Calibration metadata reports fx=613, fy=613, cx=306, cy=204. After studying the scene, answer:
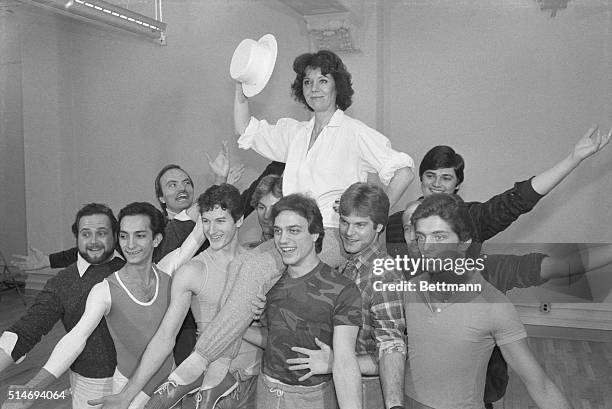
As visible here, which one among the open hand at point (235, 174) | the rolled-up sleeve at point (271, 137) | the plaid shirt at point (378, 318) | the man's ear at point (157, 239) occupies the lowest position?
the plaid shirt at point (378, 318)

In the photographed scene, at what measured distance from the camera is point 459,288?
1.68 m

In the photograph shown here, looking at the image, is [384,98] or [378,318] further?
[384,98]

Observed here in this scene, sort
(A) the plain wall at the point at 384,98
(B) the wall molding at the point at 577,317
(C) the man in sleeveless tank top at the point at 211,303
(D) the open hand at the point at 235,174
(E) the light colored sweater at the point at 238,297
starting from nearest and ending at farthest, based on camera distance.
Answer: (E) the light colored sweater at the point at 238,297, (C) the man in sleeveless tank top at the point at 211,303, (D) the open hand at the point at 235,174, (A) the plain wall at the point at 384,98, (B) the wall molding at the point at 577,317

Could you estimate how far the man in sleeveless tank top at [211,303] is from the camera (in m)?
1.86

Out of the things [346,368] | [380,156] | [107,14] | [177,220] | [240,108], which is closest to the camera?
[346,368]

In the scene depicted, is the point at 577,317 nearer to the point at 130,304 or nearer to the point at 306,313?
the point at 306,313

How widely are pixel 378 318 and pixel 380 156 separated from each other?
0.51 m

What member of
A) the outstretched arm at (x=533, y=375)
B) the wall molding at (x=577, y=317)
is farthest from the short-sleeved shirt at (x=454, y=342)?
the wall molding at (x=577, y=317)

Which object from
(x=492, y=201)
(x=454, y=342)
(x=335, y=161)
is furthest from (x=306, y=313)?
(x=492, y=201)

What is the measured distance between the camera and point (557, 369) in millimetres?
3150

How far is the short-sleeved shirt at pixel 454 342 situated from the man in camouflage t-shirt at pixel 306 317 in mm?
182

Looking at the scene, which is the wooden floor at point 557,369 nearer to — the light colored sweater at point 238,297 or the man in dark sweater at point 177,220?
the man in dark sweater at point 177,220

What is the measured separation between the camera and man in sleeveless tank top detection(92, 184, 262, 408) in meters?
1.86

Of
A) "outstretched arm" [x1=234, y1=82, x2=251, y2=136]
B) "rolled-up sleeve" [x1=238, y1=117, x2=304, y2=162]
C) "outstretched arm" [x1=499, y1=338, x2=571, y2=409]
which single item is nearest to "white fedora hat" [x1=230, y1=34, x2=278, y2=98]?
"outstretched arm" [x1=234, y1=82, x2=251, y2=136]
